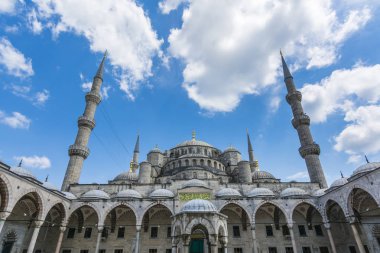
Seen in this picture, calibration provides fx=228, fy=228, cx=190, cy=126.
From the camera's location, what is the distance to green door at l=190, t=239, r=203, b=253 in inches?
632

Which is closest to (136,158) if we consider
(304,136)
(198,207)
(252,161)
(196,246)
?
(252,161)

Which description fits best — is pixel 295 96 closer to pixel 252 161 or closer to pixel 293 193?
pixel 252 161

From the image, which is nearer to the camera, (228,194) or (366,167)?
(366,167)

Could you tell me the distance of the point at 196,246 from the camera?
16.4m

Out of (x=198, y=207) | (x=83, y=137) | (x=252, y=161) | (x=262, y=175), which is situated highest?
(x=252, y=161)

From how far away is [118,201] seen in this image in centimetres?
1966

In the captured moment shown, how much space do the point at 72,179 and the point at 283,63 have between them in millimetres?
32072

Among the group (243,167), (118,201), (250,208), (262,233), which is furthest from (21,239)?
(243,167)

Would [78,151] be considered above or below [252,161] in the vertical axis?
below

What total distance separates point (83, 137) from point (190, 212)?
67.9 ft

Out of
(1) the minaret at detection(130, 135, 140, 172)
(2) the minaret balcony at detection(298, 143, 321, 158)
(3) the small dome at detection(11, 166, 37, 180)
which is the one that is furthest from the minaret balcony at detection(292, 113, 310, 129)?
(3) the small dome at detection(11, 166, 37, 180)

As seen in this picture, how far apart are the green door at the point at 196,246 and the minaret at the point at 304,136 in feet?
50.7

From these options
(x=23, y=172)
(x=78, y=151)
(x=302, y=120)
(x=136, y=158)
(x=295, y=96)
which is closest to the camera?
(x=23, y=172)

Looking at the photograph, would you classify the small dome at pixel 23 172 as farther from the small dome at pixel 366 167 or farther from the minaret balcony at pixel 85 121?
the small dome at pixel 366 167
